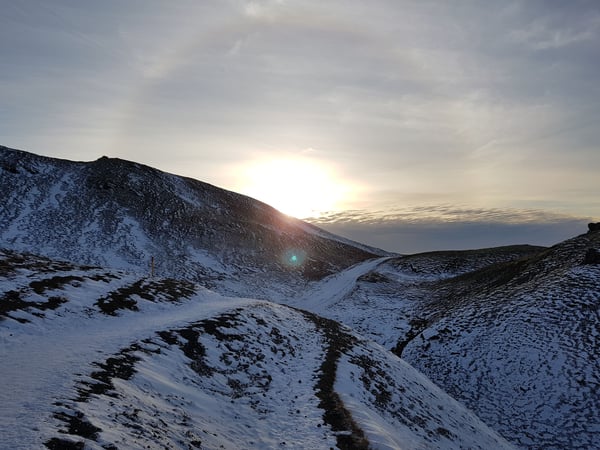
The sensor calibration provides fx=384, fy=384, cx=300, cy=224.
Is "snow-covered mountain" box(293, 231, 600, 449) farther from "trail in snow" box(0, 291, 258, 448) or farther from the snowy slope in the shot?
"trail in snow" box(0, 291, 258, 448)

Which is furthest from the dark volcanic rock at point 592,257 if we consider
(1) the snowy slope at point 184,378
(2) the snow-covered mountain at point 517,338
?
(1) the snowy slope at point 184,378

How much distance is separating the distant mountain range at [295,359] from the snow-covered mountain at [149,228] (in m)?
1.49

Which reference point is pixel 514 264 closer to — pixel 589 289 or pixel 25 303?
pixel 589 289

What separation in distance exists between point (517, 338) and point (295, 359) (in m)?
16.0

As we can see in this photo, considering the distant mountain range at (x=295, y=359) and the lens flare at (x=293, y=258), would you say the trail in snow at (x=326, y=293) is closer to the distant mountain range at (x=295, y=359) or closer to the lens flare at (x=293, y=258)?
the distant mountain range at (x=295, y=359)

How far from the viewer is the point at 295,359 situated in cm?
1758

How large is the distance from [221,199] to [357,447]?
7705 centimetres

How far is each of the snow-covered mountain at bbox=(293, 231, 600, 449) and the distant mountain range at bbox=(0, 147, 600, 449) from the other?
0.10 metres

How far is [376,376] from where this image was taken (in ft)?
57.9

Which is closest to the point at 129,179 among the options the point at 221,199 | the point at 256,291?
the point at 221,199

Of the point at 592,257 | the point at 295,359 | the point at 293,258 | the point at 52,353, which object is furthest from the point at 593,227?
the point at 52,353

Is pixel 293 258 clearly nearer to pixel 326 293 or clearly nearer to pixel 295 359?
pixel 326 293

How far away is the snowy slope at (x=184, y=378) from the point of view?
27.5 feet

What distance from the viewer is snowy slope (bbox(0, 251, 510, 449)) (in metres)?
8.38
